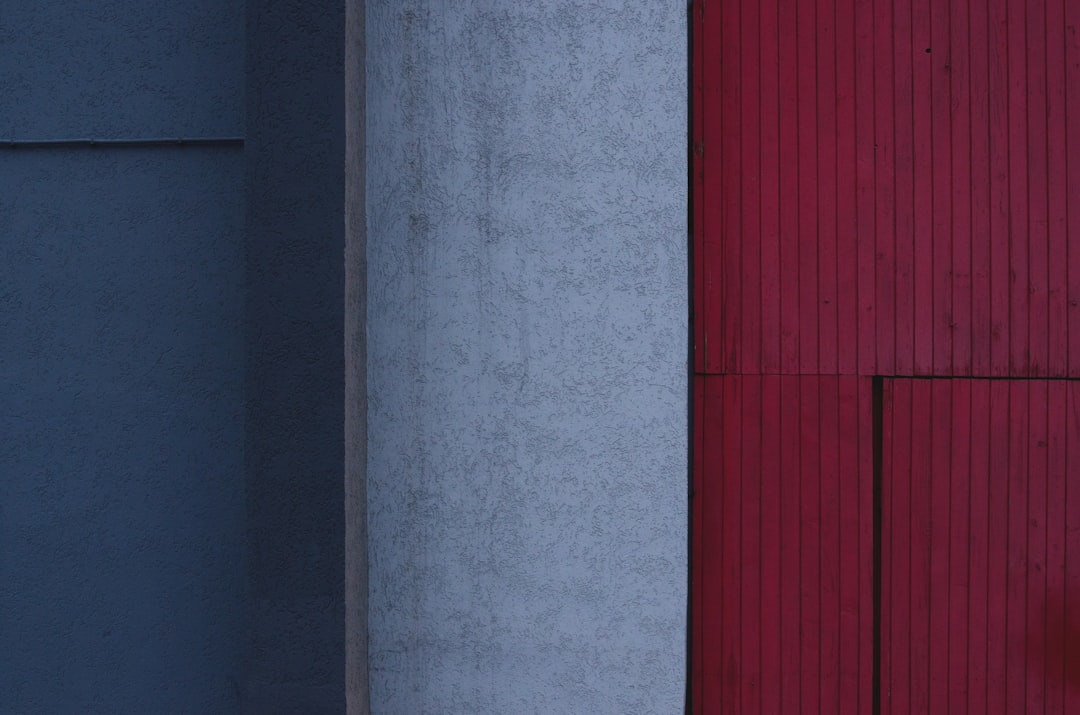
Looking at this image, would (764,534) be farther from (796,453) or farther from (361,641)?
(361,641)

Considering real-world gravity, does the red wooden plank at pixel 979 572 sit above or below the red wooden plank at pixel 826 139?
below

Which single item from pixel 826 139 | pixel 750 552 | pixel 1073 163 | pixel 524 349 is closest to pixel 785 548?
pixel 750 552

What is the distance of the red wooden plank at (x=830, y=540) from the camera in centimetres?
286

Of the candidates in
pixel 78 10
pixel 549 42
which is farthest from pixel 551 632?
pixel 78 10

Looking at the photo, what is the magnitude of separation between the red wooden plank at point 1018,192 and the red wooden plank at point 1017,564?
7.6 inches

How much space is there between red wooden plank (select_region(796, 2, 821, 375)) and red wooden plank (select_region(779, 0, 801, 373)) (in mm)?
17

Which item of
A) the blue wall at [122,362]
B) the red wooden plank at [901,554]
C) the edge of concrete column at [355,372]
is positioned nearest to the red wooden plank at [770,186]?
the red wooden plank at [901,554]

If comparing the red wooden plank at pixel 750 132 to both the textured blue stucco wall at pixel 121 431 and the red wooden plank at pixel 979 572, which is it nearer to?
the red wooden plank at pixel 979 572

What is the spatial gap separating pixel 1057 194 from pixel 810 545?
1.85 m

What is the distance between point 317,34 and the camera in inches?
91.3

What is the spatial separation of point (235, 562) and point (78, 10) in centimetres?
232

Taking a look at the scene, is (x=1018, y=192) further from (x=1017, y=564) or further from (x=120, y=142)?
(x=120, y=142)

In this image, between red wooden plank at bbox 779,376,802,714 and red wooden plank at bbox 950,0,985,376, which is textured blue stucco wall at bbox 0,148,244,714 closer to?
red wooden plank at bbox 779,376,802,714

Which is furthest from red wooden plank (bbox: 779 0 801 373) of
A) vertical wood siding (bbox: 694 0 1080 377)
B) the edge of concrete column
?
the edge of concrete column
